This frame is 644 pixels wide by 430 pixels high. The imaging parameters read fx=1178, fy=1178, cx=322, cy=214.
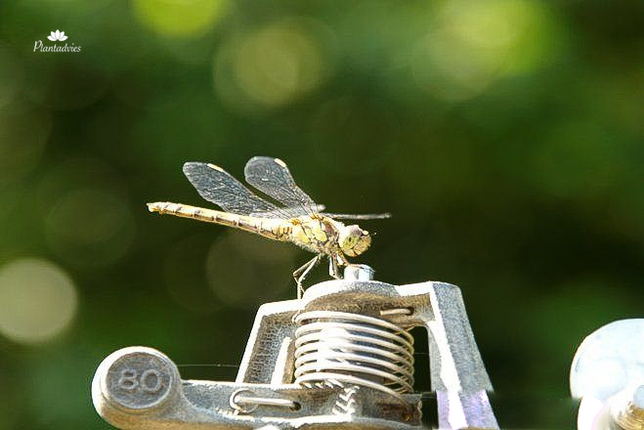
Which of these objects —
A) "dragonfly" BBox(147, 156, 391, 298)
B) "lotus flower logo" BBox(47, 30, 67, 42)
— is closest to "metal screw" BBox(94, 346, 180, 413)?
"dragonfly" BBox(147, 156, 391, 298)

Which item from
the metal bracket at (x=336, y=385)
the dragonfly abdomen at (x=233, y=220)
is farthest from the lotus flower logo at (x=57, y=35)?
the metal bracket at (x=336, y=385)

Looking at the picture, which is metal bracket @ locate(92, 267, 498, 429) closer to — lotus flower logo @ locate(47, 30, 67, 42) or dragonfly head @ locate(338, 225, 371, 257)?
dragonfly head @ locate(338, 225, 371, 257)

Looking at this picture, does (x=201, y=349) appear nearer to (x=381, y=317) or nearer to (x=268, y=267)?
(x=268, y=267)

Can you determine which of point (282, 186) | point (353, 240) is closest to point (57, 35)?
point (282, 186)

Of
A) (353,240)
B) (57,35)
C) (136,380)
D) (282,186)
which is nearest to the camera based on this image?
(136,380)

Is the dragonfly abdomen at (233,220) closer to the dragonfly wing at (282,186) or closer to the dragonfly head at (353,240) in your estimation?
→ the dragonfly wing at (282,186)

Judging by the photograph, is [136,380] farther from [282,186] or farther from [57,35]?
[57,35]
